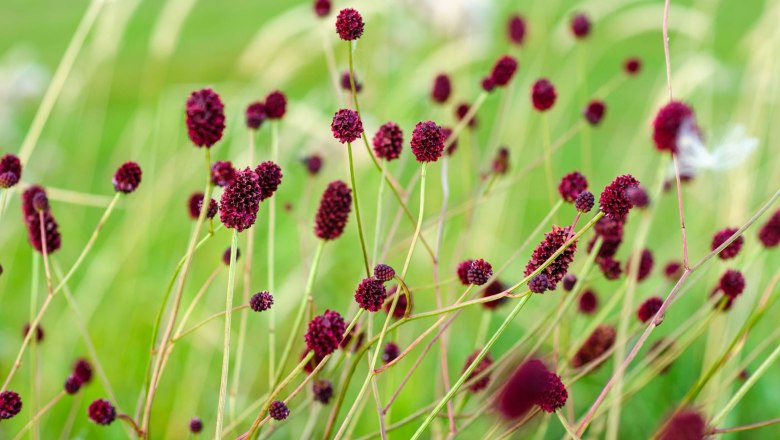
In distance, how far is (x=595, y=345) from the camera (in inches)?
39.0

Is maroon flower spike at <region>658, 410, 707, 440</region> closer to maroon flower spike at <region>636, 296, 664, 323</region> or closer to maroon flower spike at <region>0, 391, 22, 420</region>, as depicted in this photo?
maroon flower spike at <region>636, 296, 664, 323</region>

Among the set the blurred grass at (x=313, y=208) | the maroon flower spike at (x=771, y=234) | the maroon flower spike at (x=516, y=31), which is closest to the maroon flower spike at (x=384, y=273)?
the blurred grass at (x=313, y=208)

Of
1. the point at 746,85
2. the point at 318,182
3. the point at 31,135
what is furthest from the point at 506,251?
the point at 31,135

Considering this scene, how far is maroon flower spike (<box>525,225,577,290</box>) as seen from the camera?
0.61 meters

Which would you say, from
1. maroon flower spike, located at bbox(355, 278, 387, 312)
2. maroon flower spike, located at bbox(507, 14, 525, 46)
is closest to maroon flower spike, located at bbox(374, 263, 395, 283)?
maroon flower spike, located at bbox(355, 278, 387, 312)

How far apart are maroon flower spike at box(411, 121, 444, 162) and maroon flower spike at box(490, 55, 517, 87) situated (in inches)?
13.1

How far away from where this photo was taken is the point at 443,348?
0.78 m

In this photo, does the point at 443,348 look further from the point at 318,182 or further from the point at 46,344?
the point at 318,182

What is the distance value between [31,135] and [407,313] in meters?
0.74

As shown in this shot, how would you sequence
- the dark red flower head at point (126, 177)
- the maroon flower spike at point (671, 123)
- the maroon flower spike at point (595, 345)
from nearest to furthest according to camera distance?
the maroon flower spike at point (671, 123) < the dark red flower head at point (126, 177) < the maroon flower spike at point (595, 345)

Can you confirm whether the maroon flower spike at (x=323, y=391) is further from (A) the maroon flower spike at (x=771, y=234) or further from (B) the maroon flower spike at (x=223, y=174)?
(A) the maroon flower spike at (x=771, y=234)

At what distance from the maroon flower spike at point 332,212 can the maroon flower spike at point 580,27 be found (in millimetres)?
618

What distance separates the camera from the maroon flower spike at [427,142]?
62 centimetres

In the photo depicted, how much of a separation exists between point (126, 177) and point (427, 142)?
0.96ft
